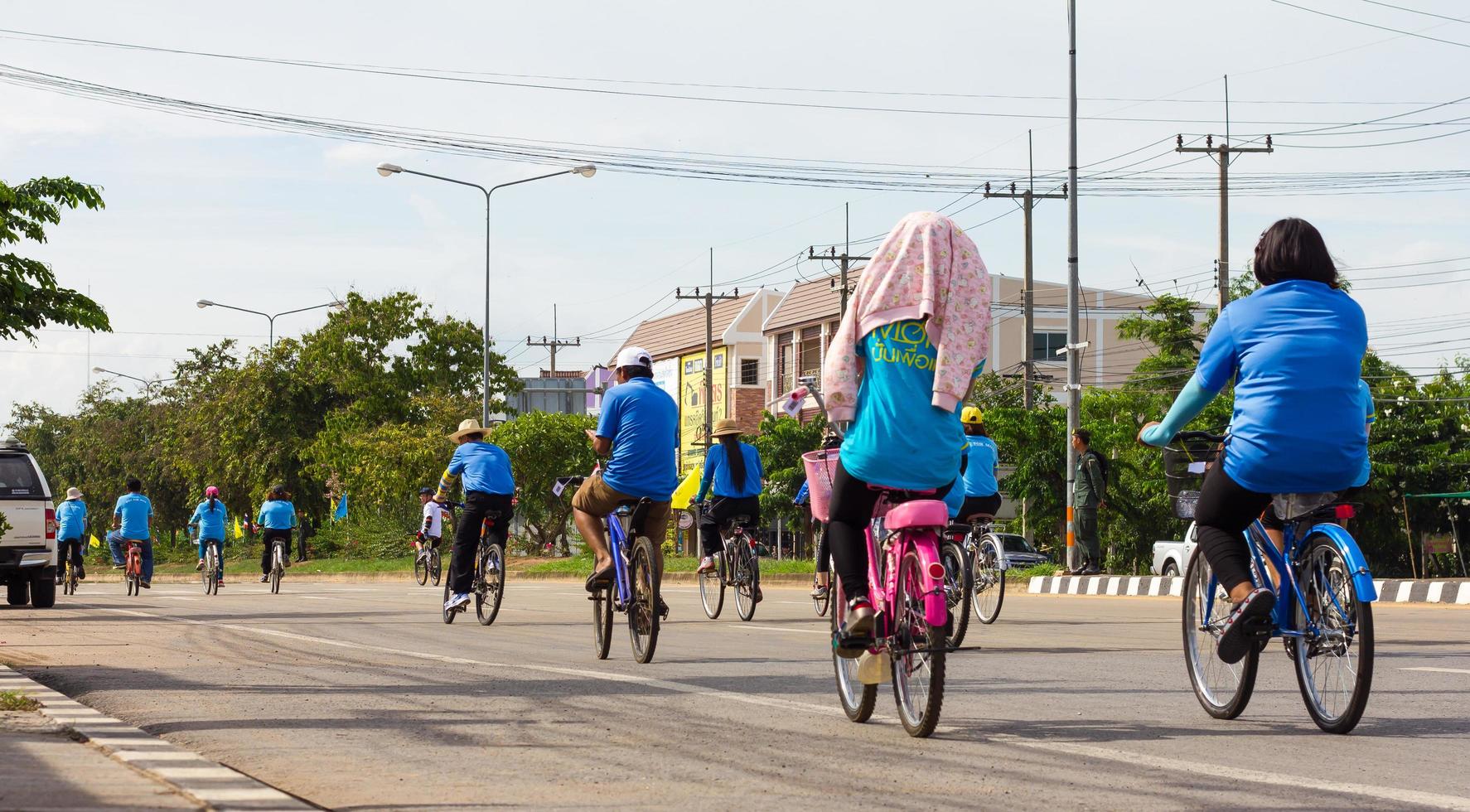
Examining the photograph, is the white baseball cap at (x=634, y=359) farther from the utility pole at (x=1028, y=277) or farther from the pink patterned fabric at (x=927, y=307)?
the utility pole at (x=1028, y=277)

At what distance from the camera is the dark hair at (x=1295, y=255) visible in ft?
21.5

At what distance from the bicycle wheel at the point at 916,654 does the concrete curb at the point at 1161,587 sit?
40.8 ft

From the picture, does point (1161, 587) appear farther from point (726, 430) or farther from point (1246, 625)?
point (1246, 625)

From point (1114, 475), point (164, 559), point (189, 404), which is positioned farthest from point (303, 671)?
point (164, 559)

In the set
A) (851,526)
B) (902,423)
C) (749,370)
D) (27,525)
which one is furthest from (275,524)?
(749,370)

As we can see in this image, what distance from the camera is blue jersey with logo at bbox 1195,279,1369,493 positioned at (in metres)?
6.33

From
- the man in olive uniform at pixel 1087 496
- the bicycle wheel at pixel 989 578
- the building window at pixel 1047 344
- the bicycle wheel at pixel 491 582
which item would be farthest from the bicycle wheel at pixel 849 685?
the building window at pixel 1047 344

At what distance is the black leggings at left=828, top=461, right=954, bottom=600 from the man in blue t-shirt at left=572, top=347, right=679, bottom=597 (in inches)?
160

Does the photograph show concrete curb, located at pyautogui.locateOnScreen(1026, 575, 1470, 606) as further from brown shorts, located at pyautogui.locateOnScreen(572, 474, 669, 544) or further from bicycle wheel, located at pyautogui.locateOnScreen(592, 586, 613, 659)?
bicycle wheel, located at pyautogui.locateOnScreen(592, 586, 613, 659)

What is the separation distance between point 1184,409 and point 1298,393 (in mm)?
561

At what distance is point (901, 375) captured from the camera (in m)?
6.54

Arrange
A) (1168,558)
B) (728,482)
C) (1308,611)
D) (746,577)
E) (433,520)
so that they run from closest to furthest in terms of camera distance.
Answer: (1308,611), (746,577), (728,482), (1168,558), (433,520)

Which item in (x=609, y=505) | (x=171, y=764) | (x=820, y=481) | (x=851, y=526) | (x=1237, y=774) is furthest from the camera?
(x=609, y=505)

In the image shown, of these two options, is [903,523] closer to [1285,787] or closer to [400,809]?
[1285,787]
